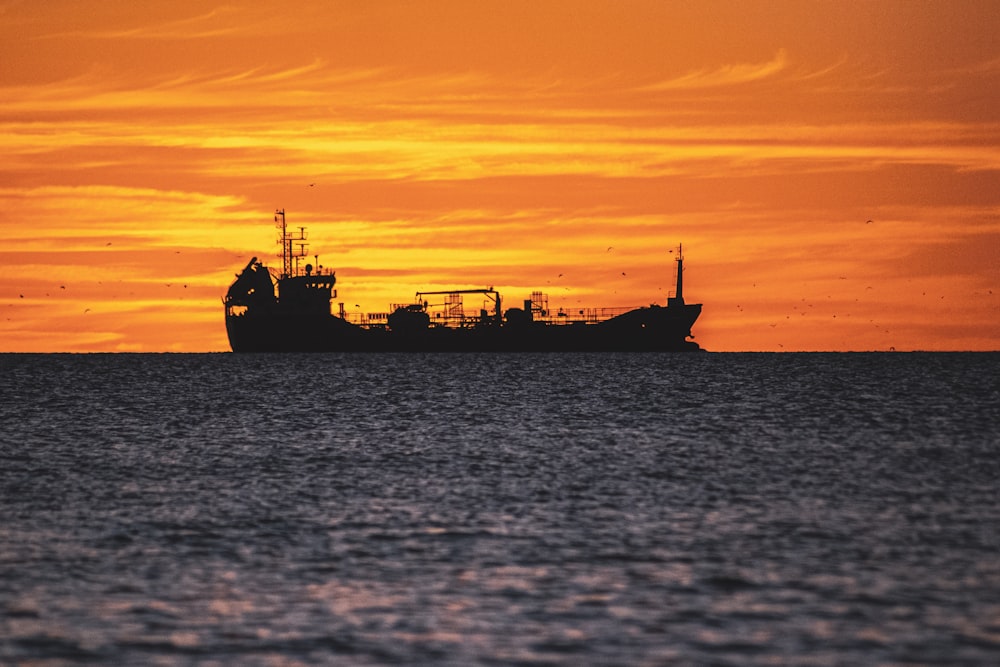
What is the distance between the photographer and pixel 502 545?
24422 mm

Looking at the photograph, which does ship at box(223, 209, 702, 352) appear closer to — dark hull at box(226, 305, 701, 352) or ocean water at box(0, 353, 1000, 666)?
dark hull at box(226, 305, 701, 352)

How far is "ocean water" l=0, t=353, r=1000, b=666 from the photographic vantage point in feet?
56.2

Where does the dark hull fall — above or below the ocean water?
above

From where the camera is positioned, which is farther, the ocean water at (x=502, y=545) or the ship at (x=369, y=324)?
the ship at (x=369, y=324)

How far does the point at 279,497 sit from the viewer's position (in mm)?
32125

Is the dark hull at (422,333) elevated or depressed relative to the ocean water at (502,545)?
elevated

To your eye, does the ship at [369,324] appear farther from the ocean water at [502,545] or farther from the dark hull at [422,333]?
the ocean water at [502,545]

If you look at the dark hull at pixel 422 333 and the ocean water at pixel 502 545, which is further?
the dark hull at pixel 422 333

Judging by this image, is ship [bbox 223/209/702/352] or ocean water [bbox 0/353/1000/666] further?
ship [bbox 223/209/702/352]

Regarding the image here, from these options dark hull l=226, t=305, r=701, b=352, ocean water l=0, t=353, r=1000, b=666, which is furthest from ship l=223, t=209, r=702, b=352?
ocean water l=0, t=353, r=1000, b=666

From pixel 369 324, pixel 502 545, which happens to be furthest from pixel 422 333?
pixel 502 545

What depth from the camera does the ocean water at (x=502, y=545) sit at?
17.1m

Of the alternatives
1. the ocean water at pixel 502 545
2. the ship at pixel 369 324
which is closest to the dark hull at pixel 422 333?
the ship at pixel 369 324

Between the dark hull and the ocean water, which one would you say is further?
the dark hull
